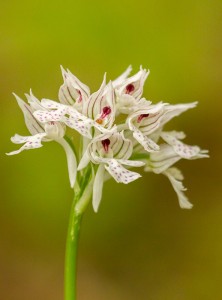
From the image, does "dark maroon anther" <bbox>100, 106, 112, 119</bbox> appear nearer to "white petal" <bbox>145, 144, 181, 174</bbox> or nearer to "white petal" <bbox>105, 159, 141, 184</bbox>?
"white petal" <bbox>105, 159, 141, 184</bbox>

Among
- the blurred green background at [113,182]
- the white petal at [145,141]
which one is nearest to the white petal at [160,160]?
the white petal at [145,141]

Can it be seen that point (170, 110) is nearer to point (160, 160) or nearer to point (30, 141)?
point (160, 160)

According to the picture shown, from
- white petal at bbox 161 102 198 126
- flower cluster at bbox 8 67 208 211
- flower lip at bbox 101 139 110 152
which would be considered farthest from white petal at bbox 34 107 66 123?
white petal at bbox 161 102 198 126

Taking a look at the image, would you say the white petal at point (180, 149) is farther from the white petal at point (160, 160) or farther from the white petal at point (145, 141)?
the white petal at point (145, 141)

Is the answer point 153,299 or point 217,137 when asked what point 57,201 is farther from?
point 217,137

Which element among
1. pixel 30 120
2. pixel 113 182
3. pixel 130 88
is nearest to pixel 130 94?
pixel 130 88

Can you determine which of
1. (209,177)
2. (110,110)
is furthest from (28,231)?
(110,110)
